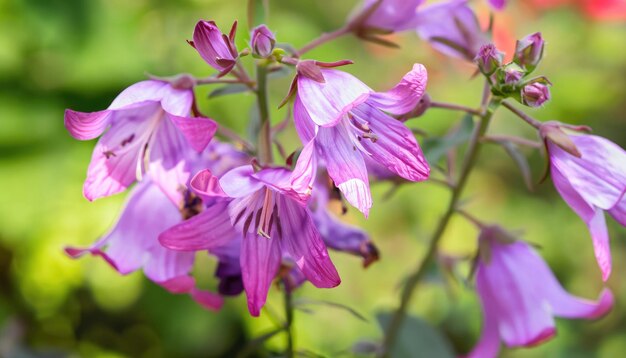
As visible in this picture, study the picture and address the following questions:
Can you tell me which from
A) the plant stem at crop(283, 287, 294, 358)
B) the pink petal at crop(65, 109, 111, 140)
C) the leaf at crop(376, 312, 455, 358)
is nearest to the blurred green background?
the leaf at crop(376, 312, 455, 358)

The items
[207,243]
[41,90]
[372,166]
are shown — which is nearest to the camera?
[207,243]

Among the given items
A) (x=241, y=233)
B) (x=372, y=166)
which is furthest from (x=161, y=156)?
(x=372, y=166)

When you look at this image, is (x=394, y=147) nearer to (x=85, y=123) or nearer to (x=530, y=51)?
(x=530, y=51)

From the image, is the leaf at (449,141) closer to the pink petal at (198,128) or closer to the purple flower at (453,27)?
the purple flower at (453,27)

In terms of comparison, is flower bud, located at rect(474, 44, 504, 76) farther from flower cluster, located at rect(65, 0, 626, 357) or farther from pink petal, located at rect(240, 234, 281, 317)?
pink petal, located at rect(240, 234, 281, 317)

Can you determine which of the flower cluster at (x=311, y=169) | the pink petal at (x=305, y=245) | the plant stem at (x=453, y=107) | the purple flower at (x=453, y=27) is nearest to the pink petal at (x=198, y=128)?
the flower cluster at (x=311, y=169)

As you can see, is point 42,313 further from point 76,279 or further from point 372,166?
point 372,166

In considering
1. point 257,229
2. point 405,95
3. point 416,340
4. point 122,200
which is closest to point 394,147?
point 405,95
